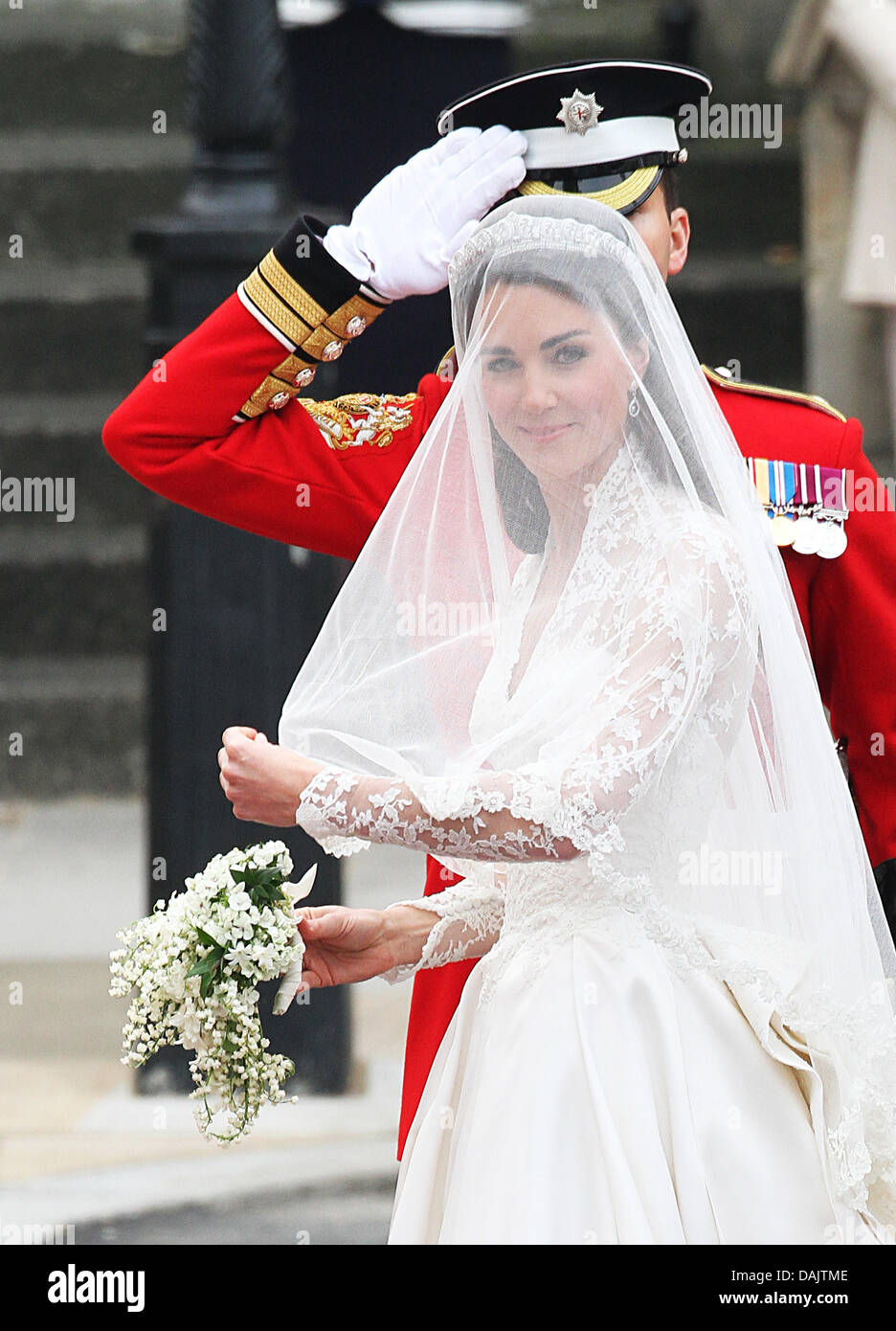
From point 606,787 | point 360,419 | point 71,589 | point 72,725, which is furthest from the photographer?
point 71,589

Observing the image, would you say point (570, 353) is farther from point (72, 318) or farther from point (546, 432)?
point (72, 318)

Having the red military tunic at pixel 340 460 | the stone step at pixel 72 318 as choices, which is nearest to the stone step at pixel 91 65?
the stone step at pixel 72 318

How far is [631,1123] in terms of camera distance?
6.49 feet

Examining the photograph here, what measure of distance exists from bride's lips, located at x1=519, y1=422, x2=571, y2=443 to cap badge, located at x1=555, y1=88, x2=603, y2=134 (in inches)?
18.6

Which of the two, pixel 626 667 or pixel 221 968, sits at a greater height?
pixel 626 667

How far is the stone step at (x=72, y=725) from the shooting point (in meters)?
7.92

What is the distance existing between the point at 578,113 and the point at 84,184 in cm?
603

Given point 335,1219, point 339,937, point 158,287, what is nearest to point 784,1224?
point 339,937

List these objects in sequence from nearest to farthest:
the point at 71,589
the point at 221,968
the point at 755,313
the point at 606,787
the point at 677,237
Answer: the point at 606,787
the point at 221,968
the point at 677,237
the point at 755,313
the point at 71,589

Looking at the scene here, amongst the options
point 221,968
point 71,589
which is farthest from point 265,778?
point 71,589

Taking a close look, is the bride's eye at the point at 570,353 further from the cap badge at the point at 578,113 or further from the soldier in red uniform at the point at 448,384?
the cap badge at the point at 578,113

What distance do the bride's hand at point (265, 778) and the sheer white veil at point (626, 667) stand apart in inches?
3.4

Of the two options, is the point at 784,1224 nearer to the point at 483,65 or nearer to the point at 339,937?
the point at 339,937

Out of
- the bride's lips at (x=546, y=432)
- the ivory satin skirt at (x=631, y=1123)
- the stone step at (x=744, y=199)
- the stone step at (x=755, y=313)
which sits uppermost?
the stone step at (x=744, y=199)
